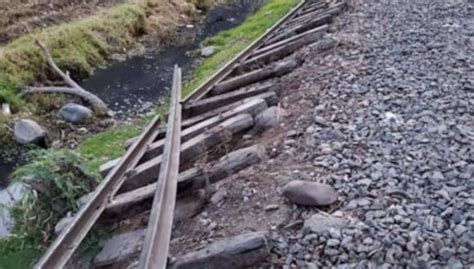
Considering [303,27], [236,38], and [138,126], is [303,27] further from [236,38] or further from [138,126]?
[236,38]

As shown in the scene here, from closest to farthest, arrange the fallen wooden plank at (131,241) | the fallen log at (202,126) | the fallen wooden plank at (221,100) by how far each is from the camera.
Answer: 1. the fallen wooden plank at (131,241)
2. the fallen log at (202,126)
3. the fallen wooden plank at (221,100)

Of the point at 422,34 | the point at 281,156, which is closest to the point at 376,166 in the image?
the point at 281,156

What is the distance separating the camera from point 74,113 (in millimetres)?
9969

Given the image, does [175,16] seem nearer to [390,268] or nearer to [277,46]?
[277,46]

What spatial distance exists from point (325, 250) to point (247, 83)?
444cm

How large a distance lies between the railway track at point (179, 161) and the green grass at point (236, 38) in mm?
2520

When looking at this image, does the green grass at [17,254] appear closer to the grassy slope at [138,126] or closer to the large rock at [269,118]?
the grassy slope at [138,126]

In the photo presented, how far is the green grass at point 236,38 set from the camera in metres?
11.5

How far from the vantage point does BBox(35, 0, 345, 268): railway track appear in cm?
357

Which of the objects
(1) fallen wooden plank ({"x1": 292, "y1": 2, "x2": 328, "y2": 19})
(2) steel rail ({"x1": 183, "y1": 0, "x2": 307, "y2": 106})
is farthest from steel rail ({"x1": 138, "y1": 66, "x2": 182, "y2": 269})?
(1) fallen wooden plank ({"x1": 292, "y1": 2, "x2": 328, "y2": 19})

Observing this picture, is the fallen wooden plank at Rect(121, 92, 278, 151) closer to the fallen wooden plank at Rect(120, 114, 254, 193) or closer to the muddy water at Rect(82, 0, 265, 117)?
the fallen wooden plank at Rect(120, 114, 254, 193)

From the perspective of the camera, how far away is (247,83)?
298 inches

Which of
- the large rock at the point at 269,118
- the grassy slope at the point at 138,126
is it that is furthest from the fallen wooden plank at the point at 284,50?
the large rock at the point at 269,118

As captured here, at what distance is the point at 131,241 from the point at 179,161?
3.13ft
